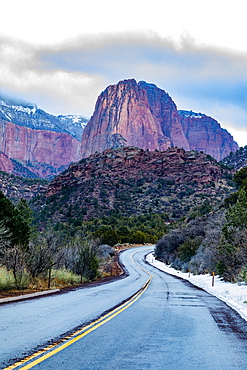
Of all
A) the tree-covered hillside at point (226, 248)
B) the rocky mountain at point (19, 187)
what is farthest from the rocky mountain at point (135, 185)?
the tree-covered hillside at point (226, 248)

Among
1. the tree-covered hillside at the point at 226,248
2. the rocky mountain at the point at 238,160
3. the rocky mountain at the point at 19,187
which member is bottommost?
the tree-covered hillside at the point at 226,248

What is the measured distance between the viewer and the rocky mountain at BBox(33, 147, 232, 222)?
11262cm

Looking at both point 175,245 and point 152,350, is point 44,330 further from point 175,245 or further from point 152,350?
point 175,245

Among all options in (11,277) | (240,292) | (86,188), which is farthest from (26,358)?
(86,188)

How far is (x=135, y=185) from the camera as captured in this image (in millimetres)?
132875

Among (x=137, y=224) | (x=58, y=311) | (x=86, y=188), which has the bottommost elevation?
(x=58, y=311)

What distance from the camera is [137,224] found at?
4213 inches

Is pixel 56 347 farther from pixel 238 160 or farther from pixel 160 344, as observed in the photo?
pixel 238 160

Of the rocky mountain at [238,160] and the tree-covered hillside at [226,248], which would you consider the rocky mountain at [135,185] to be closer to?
the rocky mountain at [238,160]

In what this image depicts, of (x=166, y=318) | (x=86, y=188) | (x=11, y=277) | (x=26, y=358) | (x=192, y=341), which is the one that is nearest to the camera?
(x=26, y=358)

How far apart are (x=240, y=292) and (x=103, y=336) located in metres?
11.7

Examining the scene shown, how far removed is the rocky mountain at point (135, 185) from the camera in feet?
370

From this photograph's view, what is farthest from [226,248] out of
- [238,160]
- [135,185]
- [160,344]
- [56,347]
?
[238,160]

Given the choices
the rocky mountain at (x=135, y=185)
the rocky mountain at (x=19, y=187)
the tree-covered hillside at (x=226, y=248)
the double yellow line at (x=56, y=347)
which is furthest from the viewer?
the rocky mountain at (x=19, y=187)
